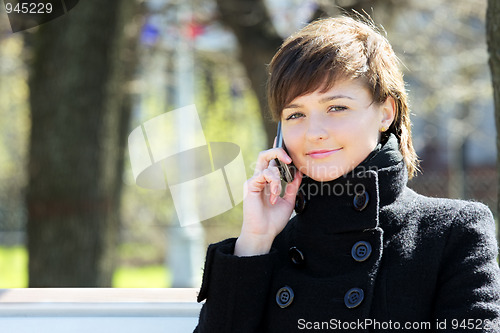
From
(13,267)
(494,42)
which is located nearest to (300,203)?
(494,42)

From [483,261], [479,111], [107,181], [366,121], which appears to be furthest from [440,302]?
[479,111]

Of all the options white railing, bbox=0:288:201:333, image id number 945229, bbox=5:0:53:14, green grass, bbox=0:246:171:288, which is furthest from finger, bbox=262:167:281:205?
green grass, bbox=0:246:171:288

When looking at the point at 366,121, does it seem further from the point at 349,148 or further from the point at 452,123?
the point at 452,123

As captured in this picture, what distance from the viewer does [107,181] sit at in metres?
5.70

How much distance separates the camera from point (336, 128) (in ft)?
6.71

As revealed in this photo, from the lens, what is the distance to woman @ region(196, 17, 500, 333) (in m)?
1.96

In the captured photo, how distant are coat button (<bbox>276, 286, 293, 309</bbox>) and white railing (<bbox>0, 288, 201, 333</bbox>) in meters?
0.34

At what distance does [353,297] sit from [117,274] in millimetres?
10318

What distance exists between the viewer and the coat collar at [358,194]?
2.04m

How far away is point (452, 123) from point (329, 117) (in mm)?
10552

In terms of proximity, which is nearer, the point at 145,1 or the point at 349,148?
the point at 349,148
